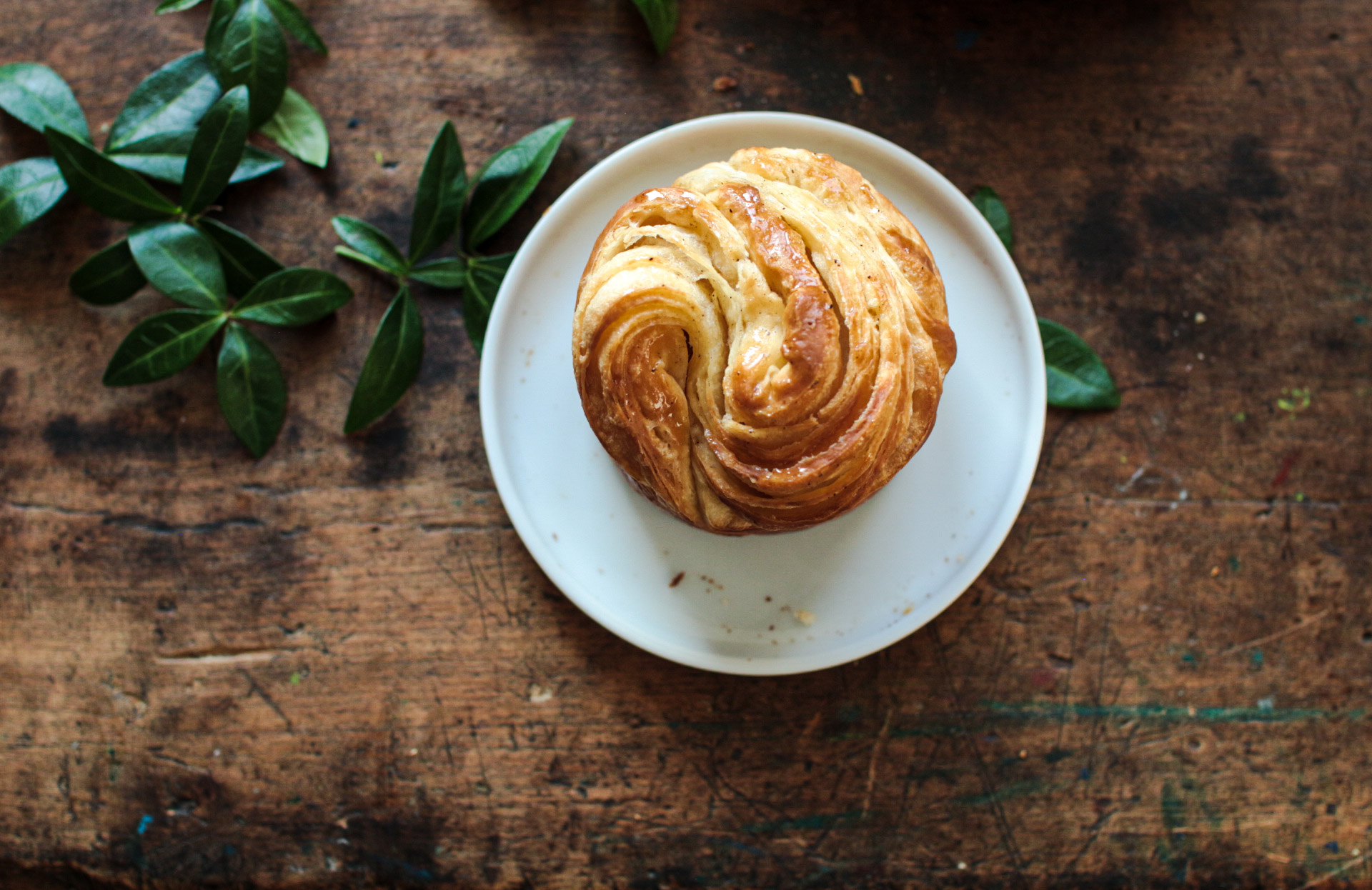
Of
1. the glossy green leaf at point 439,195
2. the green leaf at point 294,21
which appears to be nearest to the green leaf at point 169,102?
the green leaf at point 294,21

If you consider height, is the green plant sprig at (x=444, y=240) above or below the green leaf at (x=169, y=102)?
below

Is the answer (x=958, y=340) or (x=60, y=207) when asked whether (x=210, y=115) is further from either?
(x=958, y=340)

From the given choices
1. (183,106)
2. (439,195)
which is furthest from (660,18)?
(183,106)

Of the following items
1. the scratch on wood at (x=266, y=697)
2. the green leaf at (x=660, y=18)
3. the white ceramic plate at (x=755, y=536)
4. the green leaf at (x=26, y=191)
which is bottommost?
the scratch on wood at (x=266, y=697)

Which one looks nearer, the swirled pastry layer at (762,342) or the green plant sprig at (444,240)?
the swirled pastry layer at (762,342)

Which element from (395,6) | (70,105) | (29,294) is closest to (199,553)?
(29,294)

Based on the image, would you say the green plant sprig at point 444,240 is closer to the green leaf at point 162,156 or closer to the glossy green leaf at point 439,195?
the glossy green leaf at point 439,195

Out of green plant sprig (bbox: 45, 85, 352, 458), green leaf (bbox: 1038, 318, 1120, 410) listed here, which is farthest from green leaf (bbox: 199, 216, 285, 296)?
green leaf (bbox: 1038, 318, 1120, 410)

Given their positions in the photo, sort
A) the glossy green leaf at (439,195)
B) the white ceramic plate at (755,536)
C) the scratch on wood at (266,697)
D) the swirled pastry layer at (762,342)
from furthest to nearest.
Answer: the scratch on wood at (266,697) → the glossy green leaf at (439,195) → the white ceramic plate at (755,536) → the swirled pastry layer at (762,342)
